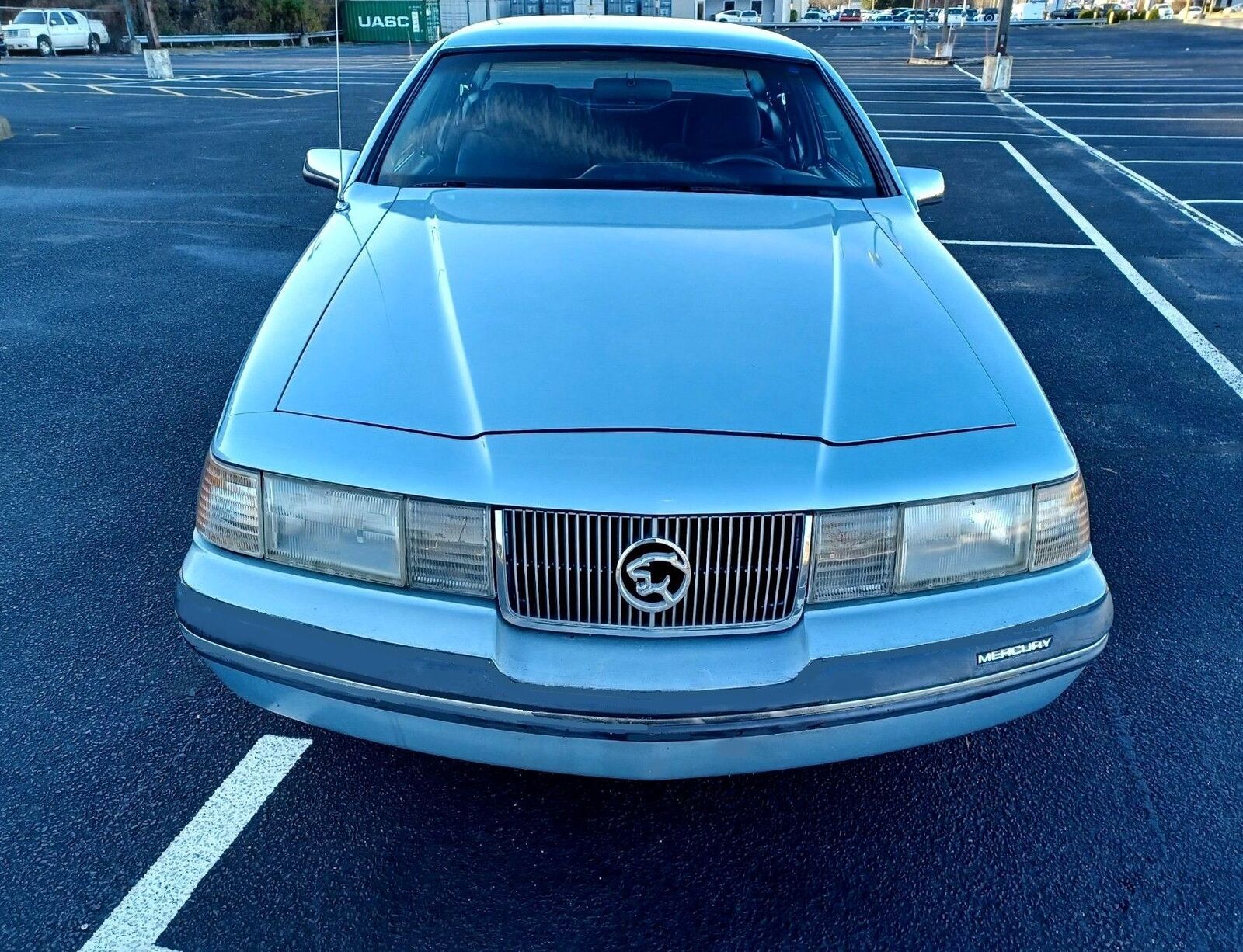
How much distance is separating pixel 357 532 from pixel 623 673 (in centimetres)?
53

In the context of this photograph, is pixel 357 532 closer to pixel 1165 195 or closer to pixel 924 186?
pixel 924 186

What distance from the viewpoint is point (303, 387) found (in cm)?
191

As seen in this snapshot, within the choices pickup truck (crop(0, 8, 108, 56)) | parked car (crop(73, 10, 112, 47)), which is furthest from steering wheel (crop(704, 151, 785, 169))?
parked car (crop(73, 10, 112, 47))

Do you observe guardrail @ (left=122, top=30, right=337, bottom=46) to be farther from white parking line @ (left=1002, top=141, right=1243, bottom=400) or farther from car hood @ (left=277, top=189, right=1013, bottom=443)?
car hood @ (left=277, top=189, right=1013, bottom=443)

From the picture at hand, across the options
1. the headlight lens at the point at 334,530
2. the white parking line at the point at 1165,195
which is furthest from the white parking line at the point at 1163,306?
the headlight lens at the point at 334,530

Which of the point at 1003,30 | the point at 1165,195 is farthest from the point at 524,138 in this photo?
the point at 1003,30

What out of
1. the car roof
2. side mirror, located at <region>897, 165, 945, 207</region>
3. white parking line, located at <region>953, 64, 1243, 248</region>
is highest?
the car roof

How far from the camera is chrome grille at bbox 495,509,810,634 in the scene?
64.8 inches

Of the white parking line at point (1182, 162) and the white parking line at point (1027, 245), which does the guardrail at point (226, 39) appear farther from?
the white parking line at point (1027, 245)

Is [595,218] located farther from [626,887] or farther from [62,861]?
[62,861]

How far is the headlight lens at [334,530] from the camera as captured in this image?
173 centimetres

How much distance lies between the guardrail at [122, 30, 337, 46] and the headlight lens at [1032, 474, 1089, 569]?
3883 cm

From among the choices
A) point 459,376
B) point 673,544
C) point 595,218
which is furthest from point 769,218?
point 673,544

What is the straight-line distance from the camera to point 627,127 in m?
3.15
